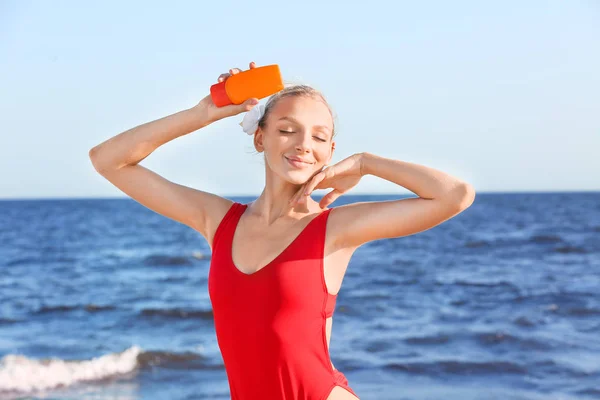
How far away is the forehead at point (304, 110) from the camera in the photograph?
118 inches

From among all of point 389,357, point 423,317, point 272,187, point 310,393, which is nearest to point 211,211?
point 272,187

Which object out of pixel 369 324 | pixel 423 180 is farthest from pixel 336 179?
pixel 369 324

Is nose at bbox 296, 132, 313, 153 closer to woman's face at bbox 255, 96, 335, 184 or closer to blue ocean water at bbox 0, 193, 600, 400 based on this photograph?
woman's face at bbox 255, 96, 335, 184

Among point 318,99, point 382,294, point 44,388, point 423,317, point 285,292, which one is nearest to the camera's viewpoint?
point 285,292

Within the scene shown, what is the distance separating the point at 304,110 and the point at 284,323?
79 cm

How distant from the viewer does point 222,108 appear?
10.1 ft

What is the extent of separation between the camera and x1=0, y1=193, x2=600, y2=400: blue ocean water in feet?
29.3

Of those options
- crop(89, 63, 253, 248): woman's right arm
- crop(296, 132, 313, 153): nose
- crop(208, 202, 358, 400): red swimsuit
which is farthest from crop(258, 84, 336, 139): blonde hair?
crop(208, 202, 358, 400): red swimsuit

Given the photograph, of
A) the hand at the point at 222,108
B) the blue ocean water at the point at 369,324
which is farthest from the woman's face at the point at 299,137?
the blue ocean water at the point at 369,324

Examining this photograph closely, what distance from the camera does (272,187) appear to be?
3.14 metres

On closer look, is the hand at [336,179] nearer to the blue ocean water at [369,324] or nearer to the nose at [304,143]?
Answer: the nose at [304,143]

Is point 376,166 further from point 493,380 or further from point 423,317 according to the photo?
point 423,317

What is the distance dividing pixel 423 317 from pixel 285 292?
1072 centimetres

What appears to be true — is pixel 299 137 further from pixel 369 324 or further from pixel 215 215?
pixel 369 324
